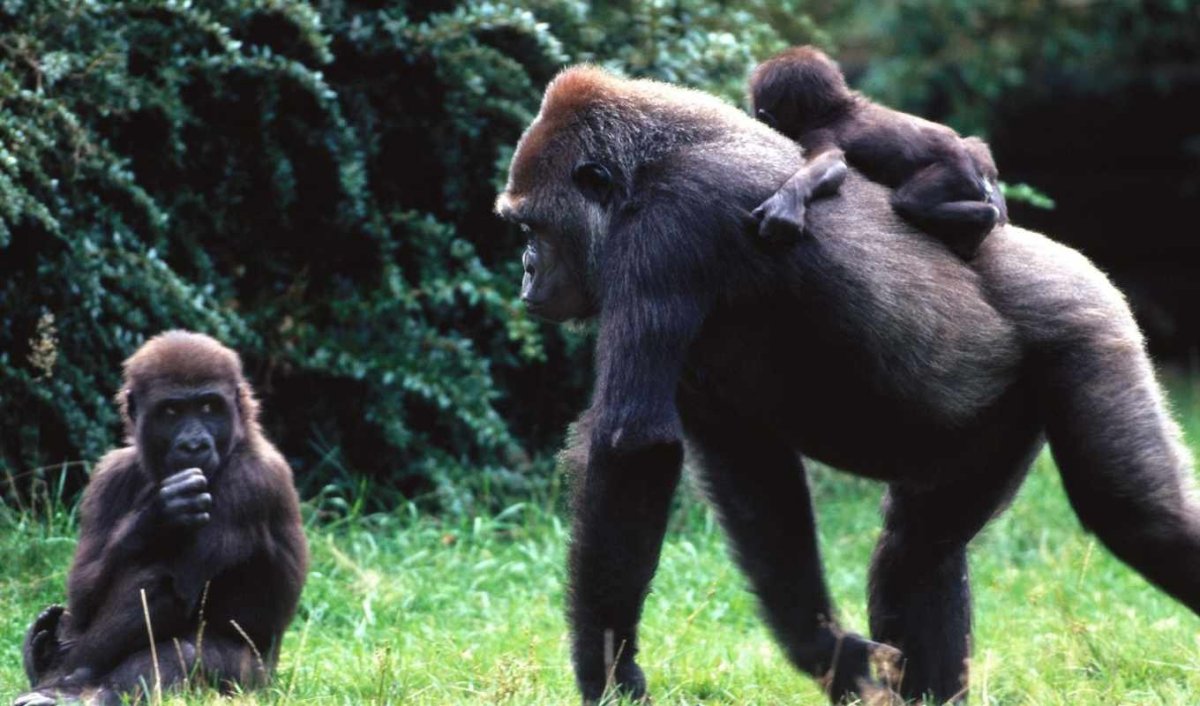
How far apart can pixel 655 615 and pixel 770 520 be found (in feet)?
4.08

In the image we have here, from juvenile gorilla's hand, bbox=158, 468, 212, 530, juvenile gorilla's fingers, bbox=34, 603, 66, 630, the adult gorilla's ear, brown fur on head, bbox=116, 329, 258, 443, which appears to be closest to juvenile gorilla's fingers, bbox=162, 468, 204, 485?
juvenile gorilla's hand, bbox=158, 468, 212, 530

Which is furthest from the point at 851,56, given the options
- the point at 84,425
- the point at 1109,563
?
the point at 84,425

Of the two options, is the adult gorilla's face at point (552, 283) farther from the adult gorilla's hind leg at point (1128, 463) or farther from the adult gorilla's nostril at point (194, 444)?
the adult gorilla's hind leg at point (1128, 463)

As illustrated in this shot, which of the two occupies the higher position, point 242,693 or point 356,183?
point 356,183

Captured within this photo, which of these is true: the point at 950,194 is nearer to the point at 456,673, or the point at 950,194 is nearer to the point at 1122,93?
the point at 456,673

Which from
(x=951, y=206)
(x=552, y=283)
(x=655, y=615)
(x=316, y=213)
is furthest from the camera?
(x=316, y=213)

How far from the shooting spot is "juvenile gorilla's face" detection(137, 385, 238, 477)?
196 inches

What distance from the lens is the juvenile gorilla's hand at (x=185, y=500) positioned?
484 cm

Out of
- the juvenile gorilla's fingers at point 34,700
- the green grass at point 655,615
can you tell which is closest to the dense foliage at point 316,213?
the green grass at point 655,615

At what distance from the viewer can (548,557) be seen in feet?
22.2

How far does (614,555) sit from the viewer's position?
448cm

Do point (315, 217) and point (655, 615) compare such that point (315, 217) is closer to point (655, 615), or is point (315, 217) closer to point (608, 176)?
point (655, 615)

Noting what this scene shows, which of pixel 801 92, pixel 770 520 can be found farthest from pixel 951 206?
pixel 770 520

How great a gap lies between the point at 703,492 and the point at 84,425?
2.74 m
